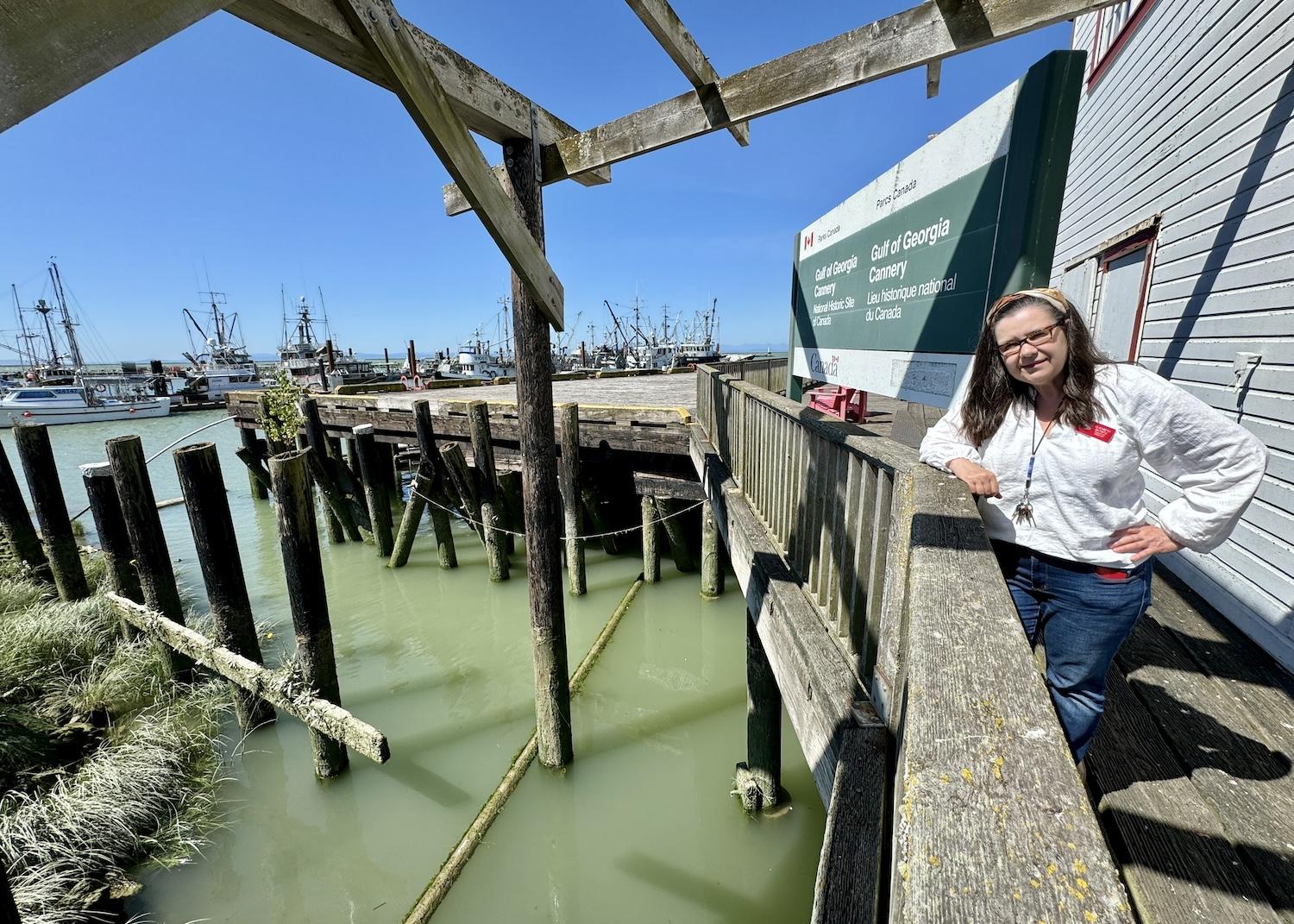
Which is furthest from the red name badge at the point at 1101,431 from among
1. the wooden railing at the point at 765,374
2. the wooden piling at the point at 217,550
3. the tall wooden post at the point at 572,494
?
the wooden railing at the point at 765,374

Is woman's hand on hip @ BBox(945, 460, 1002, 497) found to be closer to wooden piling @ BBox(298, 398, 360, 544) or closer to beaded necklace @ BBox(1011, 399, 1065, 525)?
beaded necklace @ BBox(1011, 399, 1065, 525)

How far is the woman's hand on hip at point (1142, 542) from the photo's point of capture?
5.13 ft

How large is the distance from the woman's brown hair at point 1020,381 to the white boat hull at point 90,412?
169 feet

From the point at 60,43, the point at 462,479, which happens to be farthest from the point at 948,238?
the point at 462,479

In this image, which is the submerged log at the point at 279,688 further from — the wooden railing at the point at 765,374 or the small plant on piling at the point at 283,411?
the wooden railing at the point at 765,374

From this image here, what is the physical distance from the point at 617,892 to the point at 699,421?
18.2ft

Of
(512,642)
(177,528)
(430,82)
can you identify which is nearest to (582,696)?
(512,642)

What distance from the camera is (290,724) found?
5219mm

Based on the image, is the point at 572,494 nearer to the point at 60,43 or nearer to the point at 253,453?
the point at 60,43

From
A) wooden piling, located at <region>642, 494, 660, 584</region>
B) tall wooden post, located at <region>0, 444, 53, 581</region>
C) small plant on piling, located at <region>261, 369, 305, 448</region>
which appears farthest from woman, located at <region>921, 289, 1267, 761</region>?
small plant on piling, located at <region>261, 369, 305, 448</region>

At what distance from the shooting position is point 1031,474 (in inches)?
65.8

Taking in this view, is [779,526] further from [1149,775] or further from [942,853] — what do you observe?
[942,853]

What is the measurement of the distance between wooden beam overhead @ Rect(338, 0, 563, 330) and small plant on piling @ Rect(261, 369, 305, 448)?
8968 mm

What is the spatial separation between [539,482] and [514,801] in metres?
2.58
